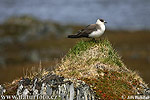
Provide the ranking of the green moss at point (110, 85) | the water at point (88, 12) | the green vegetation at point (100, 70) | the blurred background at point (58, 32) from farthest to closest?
1. the water at point (88, 12)
2. the blurred background at point (58, 32)
3. the green vegetation at point (100, 70)
4. the green moss at point (110, 85)

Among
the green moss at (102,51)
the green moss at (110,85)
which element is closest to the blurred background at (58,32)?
the green moss at (102,51)

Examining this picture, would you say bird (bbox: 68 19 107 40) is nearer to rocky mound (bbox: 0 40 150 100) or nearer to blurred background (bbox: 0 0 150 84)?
rocky mound (bbox: 0 40 150 100)

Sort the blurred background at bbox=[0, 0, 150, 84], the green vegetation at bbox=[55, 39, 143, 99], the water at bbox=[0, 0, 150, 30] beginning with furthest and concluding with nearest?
the water at bbox=[0, 0, 150, 30] → the blurred background at bbox=[0, 0, 150, 84] → the green vegetation at bbox=[55, 39, 143, 99]

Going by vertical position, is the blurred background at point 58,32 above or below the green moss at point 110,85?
above

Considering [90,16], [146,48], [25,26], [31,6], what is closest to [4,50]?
[146,48]

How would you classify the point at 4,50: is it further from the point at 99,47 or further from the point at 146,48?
the point at 99,47

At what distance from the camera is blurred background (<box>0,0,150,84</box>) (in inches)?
2444

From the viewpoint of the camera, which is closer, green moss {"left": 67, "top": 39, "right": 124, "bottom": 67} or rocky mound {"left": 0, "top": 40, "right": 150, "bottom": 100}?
rocky mound {"left": 0, "top": 40, "right": 150, "bottom": 100}

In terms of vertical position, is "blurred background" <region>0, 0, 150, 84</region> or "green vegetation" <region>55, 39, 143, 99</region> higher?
"blurred background" <region>0, 0, 150, 84</region>

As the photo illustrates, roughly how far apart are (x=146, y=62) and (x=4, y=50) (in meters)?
41.6

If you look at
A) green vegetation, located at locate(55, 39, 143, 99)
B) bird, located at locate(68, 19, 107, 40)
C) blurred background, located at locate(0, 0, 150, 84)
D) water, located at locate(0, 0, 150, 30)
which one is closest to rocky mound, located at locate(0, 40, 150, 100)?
green vegetation, located at locate(55, 39, 143, 99)

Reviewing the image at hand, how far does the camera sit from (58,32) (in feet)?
389

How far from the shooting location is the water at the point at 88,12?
134375 mm

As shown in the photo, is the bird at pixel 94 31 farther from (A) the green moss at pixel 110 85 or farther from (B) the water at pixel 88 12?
(B) the water at pixel 88 12
